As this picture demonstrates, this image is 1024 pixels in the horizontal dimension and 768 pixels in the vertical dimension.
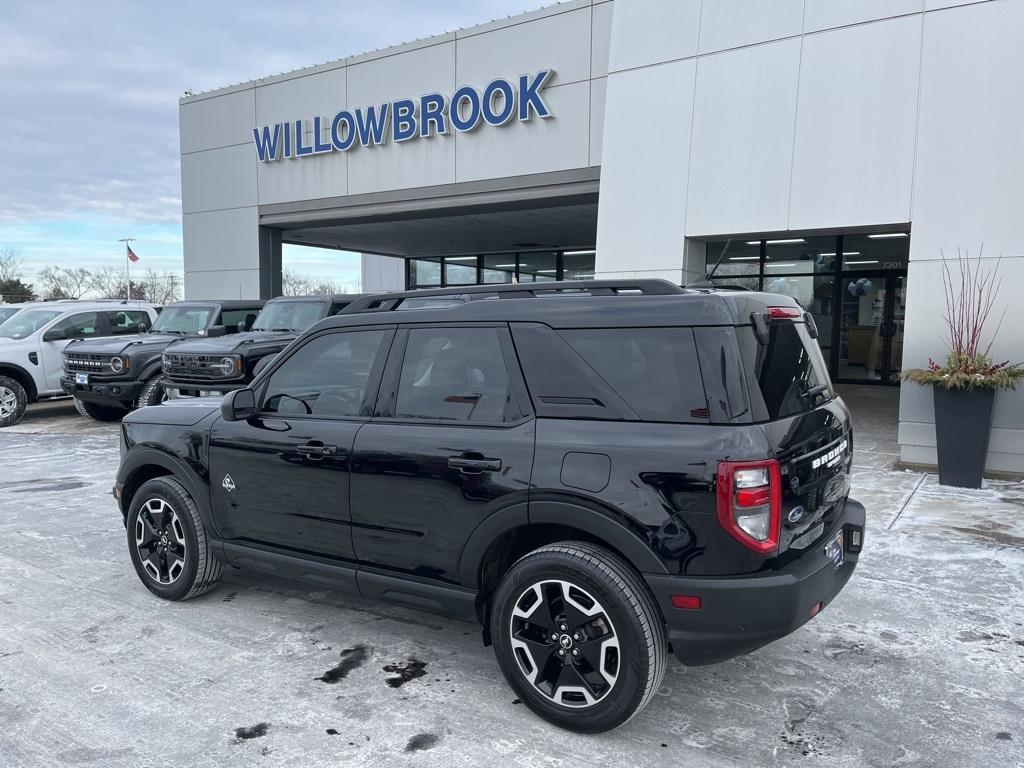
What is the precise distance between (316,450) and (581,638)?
66.5 inches

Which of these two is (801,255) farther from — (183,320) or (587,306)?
(587,306)

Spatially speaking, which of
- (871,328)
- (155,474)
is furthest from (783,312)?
(871,328)

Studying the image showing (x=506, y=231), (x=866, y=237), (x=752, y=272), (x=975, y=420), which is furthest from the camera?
(x=506, y=231)

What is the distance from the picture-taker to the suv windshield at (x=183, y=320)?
1279 centimetres

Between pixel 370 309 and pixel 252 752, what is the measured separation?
229 centimetres

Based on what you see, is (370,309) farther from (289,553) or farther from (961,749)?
(961,749)

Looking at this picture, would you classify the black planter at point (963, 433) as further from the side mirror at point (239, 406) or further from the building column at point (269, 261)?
the building column at point (269, 261)

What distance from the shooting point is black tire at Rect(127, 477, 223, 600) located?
4531mm

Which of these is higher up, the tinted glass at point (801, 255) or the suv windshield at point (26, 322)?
the tinted glass at point (801, 255)

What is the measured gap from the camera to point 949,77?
27.7 ft

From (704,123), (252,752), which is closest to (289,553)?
(252,752)

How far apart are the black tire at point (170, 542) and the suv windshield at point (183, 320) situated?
8.39 m

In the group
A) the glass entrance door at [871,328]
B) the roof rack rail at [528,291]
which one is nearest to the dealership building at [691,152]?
the glass entrance door at [871,328]

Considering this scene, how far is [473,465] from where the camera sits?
3.41m
